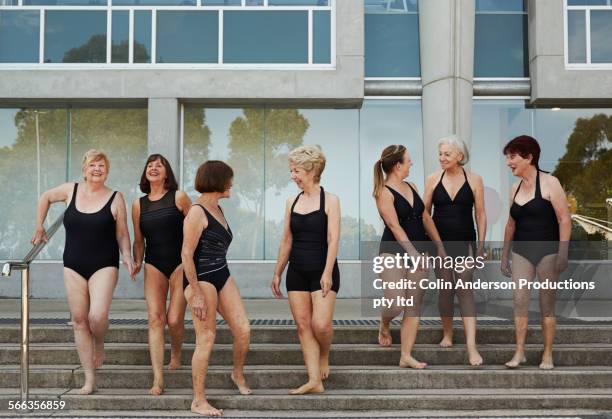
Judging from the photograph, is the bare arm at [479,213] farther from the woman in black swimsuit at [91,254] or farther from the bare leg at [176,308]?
the woman in black swimsuit at [91,254]

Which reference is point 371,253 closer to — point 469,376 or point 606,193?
point 606,193

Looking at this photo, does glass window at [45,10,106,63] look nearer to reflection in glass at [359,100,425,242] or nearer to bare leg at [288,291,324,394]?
reflection in glass at [359,100,425,242]

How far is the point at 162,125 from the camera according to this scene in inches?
467

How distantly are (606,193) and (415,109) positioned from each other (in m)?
3.71

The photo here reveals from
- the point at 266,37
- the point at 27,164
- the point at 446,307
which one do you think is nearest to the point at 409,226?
the point at 446,307

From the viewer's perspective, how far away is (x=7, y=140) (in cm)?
1259

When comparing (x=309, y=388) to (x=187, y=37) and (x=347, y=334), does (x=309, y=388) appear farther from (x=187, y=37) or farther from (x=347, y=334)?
(x=187, y=37)

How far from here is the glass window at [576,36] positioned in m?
12.1

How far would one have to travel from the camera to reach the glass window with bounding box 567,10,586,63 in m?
12.1

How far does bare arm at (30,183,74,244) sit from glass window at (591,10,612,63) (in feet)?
31.5

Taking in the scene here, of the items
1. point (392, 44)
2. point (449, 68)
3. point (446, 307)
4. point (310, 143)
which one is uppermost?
point (392, 44)

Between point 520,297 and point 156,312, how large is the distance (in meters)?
3.05

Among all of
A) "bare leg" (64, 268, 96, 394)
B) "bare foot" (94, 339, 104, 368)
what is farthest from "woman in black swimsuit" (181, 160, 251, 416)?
"bare foot" (94, 339, 104, 368)

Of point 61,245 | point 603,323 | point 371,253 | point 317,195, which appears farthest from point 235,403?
point 61,245
